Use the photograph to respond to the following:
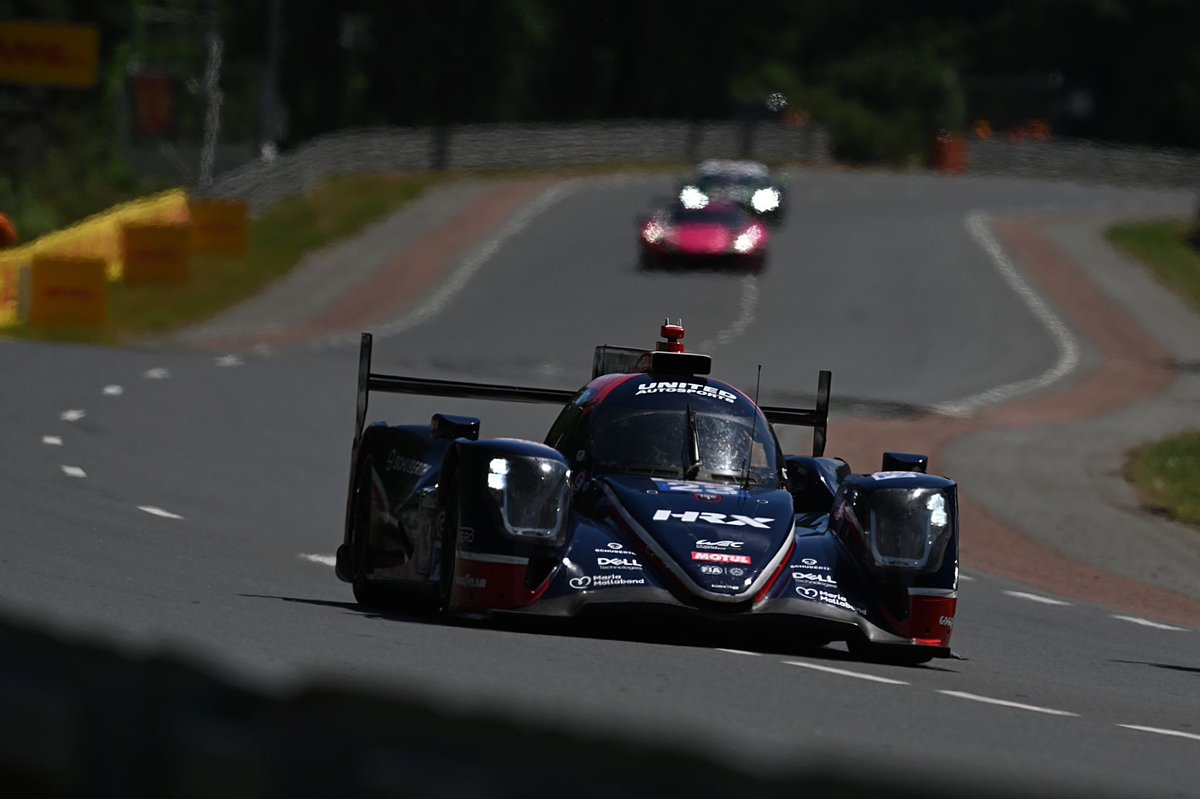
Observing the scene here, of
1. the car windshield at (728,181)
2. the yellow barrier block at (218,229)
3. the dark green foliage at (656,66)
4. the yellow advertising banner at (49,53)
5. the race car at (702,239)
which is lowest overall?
the yellow barrier block at (218,229)

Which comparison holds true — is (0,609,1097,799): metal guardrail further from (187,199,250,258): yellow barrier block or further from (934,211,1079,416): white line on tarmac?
(187,199,250,258): yellow barrier block

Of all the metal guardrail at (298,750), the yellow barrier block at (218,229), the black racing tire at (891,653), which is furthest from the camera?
the yellow barrier block at (218,229)

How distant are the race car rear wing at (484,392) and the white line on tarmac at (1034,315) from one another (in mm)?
17369

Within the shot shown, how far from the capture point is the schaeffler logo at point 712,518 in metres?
9.55

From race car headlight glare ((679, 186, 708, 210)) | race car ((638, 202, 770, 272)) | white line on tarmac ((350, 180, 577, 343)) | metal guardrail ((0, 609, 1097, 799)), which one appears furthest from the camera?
race car headlight glare ((679, 186, 708, 210))

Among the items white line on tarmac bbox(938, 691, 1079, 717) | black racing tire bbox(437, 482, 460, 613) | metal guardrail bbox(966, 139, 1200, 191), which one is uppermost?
metal guardrail bbox(966, 139, 1200, 191)

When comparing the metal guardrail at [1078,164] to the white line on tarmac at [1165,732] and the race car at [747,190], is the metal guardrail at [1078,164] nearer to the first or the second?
Answer: the race car at [747,190]

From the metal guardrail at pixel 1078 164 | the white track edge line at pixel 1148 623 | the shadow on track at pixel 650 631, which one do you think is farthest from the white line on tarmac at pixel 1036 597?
the metal guardrail at pixel 1078 164

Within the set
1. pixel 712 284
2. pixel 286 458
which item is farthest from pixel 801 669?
pixel 712 284

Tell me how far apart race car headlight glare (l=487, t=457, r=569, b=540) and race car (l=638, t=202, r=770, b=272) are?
35.1 meters

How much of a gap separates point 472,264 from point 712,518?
36.4m

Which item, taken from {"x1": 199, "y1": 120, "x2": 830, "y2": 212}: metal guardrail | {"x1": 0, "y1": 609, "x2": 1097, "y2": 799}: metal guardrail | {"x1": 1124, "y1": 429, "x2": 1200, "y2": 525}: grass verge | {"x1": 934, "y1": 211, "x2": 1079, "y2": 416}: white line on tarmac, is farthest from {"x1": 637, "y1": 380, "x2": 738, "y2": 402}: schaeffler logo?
{"x1": 199, "y1": 120, "x2": 830, "y2": 212}: metal guardrail

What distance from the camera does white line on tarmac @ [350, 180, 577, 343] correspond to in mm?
36844

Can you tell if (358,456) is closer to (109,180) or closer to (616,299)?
(616,299)
